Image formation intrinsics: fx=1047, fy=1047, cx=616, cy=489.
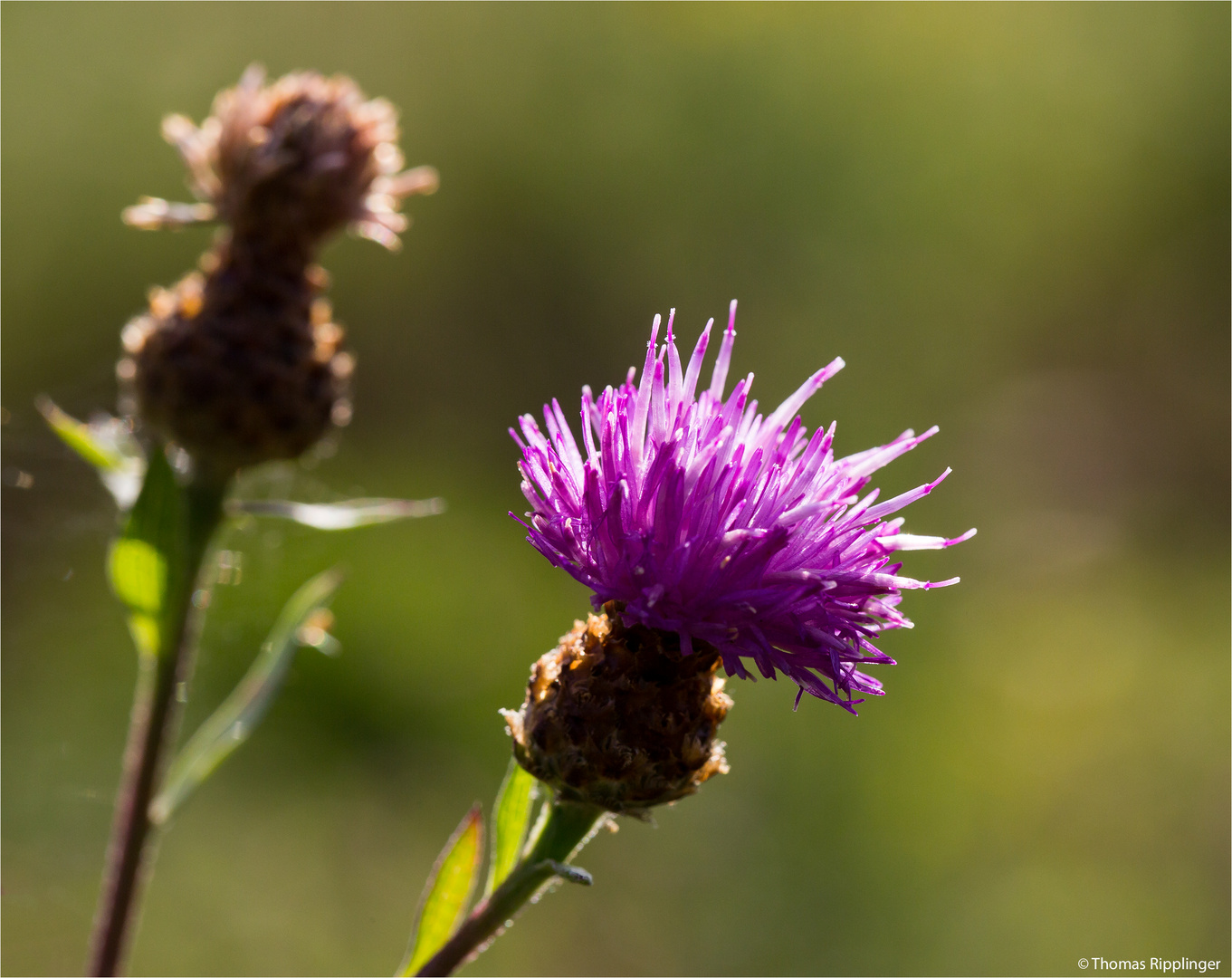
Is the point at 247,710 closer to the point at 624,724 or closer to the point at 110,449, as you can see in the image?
the point at 110,449

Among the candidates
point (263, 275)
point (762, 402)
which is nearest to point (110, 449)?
point (263, 275)

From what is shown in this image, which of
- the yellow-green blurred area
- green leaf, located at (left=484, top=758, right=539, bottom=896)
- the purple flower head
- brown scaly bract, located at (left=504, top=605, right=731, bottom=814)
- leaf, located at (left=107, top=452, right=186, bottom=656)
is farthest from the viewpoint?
the yellow-green blurred area

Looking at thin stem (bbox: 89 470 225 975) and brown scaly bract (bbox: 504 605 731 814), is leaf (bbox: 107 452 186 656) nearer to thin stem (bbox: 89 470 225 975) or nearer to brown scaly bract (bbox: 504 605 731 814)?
thin stem (bbox: 89 470 225 975)

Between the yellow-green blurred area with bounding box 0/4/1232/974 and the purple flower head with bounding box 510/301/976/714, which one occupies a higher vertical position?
the yellow-green blurred area with bounding box 0/4/1232/974

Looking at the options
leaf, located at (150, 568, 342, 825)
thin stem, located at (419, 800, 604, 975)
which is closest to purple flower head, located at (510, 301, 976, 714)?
thin stem, located at (419, 800, 604, 975)

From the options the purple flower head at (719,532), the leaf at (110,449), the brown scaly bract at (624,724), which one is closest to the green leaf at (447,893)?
the brown scaly bract at (624,724)

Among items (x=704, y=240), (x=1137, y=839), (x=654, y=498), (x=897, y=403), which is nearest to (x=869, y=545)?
(x=654, y=498)

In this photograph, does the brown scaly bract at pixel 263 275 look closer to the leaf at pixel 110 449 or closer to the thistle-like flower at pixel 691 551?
the leaf at pixel 110 449
